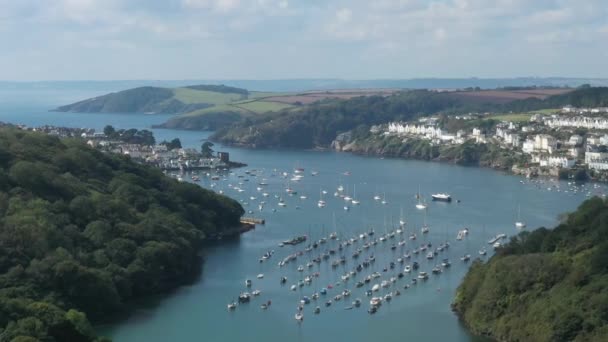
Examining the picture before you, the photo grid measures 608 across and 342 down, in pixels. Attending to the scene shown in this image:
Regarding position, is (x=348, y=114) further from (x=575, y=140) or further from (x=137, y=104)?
(x=137, y=104)

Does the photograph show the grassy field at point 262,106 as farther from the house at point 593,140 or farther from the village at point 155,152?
the house at point 593,140

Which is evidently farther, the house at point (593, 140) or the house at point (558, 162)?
the house at point (593, 140)

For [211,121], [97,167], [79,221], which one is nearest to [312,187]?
[97,167]

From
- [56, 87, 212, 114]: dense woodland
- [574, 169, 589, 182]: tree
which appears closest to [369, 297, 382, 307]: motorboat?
[574, 169, 589, 182]: tree

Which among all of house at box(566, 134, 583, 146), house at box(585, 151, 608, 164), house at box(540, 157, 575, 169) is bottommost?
house at box(540, 157, 575, 169)

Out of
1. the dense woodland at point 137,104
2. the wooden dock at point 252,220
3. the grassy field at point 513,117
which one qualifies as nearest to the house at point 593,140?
the grassy field at point 513,117

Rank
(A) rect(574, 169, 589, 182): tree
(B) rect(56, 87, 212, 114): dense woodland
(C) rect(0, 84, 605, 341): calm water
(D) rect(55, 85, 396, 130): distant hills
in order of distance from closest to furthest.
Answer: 1. (C) rect(0, 84, 605, 341): calm water
2. (A) rect(574, 169, 589, 182): tree
3. (D) rect(55, 85, 396, 130): distant hills
4. (B) rect(56, 87, 212, 114): dense woodland

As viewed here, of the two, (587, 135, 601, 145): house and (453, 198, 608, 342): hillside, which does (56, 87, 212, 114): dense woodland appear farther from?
(453, 198, 608, 342): hillside
